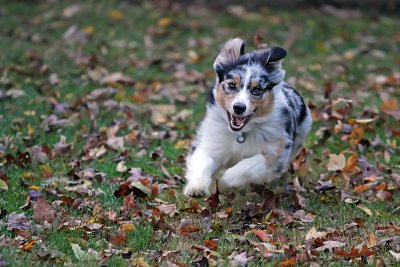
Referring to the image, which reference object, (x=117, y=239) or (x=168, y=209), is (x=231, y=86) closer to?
(x=168, y=209)

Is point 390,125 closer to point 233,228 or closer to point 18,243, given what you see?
point 233,228

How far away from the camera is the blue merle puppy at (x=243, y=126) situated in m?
6.24


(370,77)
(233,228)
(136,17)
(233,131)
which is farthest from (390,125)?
(136,17)

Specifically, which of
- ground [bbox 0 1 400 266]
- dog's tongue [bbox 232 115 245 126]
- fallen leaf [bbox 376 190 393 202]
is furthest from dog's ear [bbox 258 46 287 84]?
fallen leaf [bbox 376 190 393 202]

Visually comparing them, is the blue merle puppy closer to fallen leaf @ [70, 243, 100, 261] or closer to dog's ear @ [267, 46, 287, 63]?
dog's ear @ [267, 46, 287, 63]

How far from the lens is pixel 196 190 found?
6.31 metres

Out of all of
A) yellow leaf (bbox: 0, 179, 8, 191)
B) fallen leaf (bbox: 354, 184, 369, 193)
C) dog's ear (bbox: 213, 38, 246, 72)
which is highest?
dog's ear (bbox: 213, 38, 246, 72)

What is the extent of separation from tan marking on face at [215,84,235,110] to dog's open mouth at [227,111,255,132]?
0.12 metres

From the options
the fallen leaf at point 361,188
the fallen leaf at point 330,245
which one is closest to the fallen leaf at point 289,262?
the fallen leaf at point 330,245

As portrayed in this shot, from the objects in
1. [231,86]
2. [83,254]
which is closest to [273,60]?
[231,86]

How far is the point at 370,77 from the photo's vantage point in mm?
11578

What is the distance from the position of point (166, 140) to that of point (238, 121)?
6.90 ft

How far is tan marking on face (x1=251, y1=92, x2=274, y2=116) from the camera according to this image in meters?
6.25

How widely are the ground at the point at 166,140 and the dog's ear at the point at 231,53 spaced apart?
1242 mm
